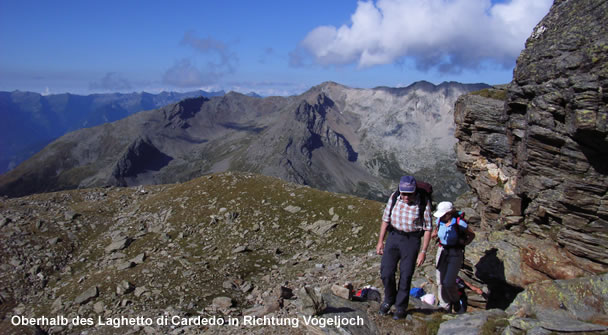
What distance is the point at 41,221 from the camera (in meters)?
30.0

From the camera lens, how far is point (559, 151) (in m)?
15.1

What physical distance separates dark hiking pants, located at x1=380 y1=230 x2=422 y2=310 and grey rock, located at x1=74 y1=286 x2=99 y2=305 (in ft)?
60.4

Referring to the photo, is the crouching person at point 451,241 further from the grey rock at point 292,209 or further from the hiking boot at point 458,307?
the grey rock at point 292,209

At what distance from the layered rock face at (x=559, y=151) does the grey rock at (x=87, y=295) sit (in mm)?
22712

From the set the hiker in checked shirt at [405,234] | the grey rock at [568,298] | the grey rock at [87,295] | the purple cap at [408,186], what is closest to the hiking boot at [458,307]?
the grey rock at [568,298]

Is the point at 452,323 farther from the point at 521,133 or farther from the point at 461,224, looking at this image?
the point at 521,133

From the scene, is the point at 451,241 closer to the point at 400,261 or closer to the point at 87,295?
the point at 400,261

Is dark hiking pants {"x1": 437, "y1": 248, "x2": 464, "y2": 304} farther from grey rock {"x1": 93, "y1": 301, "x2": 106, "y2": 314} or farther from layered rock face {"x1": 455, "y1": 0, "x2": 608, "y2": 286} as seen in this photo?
grey rock {"x1": 93, "y1": 301, "x2": 106, "y2": 314}

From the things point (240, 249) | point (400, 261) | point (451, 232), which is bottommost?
point (240, 249)

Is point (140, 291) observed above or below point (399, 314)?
below

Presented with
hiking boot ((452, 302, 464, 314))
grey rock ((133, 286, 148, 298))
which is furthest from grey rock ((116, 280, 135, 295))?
hiking boot ((452, 302, 464, 314))

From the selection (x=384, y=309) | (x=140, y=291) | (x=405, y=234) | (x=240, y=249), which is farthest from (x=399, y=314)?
(x=240, y=249)

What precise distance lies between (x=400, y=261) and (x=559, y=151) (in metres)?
9.80

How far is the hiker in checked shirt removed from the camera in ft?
35.1
